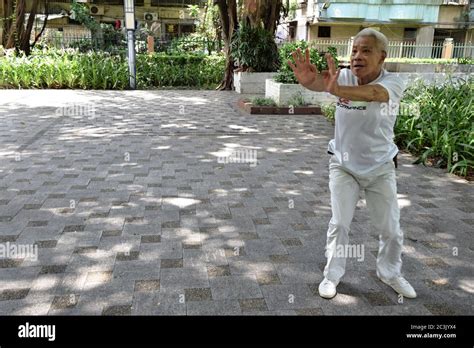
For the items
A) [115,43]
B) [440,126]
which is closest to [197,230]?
[440,126]

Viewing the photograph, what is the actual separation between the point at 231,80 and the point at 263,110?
5628 millimetres

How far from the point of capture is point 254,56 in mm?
14273

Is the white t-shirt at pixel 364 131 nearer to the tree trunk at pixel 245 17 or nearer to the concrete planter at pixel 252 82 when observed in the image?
the concrete planter at pixel 252 82

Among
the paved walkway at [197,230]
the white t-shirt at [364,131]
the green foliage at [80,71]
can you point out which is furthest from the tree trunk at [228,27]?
the white t-shirt at [364,131]

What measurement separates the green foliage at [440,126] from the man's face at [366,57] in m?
3.98

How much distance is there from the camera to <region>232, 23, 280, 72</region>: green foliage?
14109mm

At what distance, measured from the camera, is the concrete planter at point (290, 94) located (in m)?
11.2

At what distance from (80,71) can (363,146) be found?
13.7 m

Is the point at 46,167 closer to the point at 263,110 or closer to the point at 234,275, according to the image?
the point at 234,275

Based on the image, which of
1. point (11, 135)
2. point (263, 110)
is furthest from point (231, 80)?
point (11, 135)

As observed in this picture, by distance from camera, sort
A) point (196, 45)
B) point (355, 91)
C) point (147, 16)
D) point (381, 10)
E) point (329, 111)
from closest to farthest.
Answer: point (355, 91) → point (329, 111) → point (196, 45) → point (381, 10) → point (147, 16)

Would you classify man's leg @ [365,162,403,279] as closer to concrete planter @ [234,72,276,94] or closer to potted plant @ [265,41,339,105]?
potted plant @ [265,41,339,105]

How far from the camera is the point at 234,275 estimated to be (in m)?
3.40

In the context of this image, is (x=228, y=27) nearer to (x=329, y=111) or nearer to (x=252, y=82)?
(x=252, y=82)
